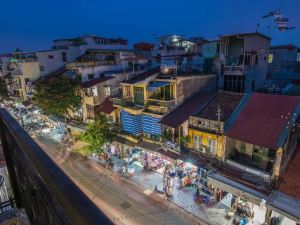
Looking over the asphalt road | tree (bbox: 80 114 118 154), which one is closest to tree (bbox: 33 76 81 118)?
tree (bbox: 80 114 118 154)

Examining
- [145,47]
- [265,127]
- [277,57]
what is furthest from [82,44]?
[265,127]

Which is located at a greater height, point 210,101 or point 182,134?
point 210,101

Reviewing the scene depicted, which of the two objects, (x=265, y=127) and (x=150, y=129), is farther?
(x=150, y=129)

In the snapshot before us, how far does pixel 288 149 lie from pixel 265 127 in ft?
7.97

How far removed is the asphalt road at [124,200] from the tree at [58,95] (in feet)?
25.3

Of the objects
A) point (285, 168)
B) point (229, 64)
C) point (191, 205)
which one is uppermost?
point (229, 64)

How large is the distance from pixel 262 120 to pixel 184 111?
6.30 meters

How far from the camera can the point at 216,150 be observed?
52.1ft

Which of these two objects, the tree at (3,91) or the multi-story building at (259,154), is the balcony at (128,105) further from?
the tree at (3,91)

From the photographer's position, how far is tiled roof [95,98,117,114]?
954 inches

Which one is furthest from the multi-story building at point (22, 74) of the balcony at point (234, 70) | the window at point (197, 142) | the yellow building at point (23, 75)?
the window at point (197, 142)

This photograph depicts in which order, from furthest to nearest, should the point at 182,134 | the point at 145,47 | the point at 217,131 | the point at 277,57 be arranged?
1. the point at 145,47
2. the point at 277,57
3. the point at 182,134
4. the point at 217,131

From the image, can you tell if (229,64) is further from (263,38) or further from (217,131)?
(217,131)

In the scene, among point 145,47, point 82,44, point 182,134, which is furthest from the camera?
point 145,47
